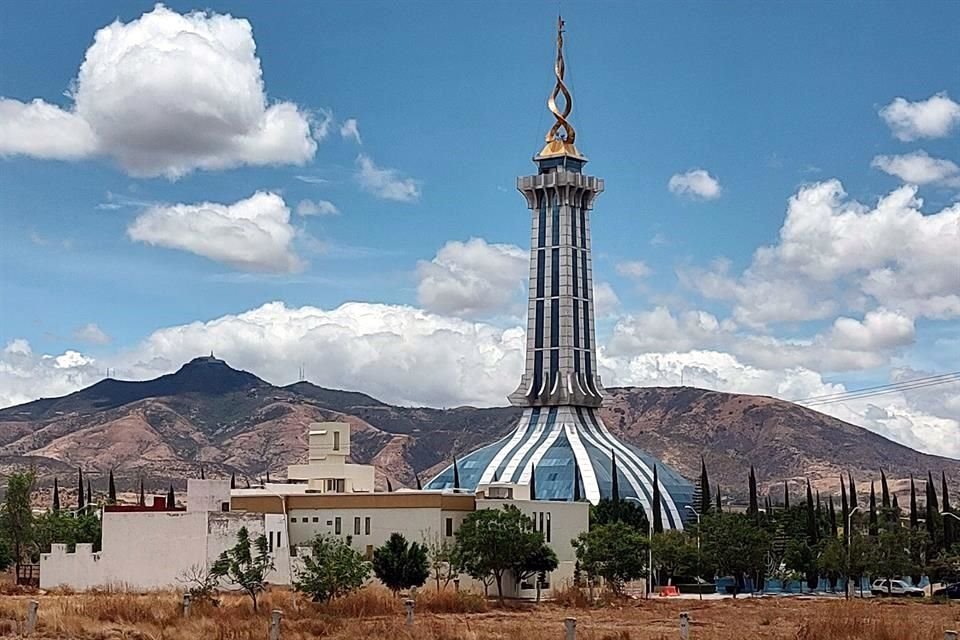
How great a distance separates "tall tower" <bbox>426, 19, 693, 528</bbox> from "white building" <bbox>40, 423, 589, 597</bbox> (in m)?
32.7

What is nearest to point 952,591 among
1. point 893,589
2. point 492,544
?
point 893,589

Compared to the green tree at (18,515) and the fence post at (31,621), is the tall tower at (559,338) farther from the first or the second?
the fence post at (31,621)

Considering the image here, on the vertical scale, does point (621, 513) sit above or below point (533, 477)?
below

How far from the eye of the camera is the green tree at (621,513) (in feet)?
341

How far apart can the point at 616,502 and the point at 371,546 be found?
3165cm

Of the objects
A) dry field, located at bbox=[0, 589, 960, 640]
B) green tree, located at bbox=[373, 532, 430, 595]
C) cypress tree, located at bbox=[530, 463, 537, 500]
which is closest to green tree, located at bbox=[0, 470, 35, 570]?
dry field, located at bbox=[0, 589, 960, 640]

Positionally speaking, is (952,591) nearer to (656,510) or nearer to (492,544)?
(656,510)

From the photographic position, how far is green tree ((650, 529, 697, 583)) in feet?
314

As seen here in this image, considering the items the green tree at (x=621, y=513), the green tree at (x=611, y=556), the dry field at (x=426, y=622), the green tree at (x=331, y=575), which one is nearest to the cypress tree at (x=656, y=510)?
the green tree at (x=621, y=513)

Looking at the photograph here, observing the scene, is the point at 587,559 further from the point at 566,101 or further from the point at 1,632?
the point at 566,101

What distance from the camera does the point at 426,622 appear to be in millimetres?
47125

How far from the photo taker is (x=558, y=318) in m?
129

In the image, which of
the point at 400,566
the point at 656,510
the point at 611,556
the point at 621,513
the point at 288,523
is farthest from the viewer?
the point at 656,510

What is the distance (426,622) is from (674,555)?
51.1m
